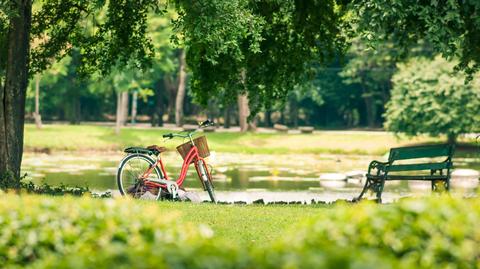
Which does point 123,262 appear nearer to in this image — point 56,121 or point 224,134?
point 224,134

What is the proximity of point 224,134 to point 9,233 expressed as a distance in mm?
44728

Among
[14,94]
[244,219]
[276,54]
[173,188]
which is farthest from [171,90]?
[244,219]

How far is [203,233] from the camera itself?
22.9ft

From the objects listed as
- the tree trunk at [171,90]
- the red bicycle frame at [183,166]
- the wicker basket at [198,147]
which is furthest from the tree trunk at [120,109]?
the red bicycle frame at [183,166]

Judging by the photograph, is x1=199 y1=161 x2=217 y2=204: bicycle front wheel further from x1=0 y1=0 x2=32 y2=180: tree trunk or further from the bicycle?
x1=0 y1=0 x2=32 y2=180: tree trunk

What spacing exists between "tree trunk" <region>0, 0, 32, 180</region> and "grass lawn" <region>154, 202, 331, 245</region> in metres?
3.73

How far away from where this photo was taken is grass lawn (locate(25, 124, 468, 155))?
154 feet

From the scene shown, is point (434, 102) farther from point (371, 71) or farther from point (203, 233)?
point (203, 233)

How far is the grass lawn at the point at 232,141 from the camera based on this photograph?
154 ft

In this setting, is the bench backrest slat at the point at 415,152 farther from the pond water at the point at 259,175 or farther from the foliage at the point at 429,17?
the pond water at the point at 259,175

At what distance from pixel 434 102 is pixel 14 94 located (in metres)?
33.2

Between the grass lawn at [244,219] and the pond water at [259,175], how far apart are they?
7646 mm

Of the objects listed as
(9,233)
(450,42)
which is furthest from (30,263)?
(450,42)

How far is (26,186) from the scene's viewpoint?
17.2 meters
